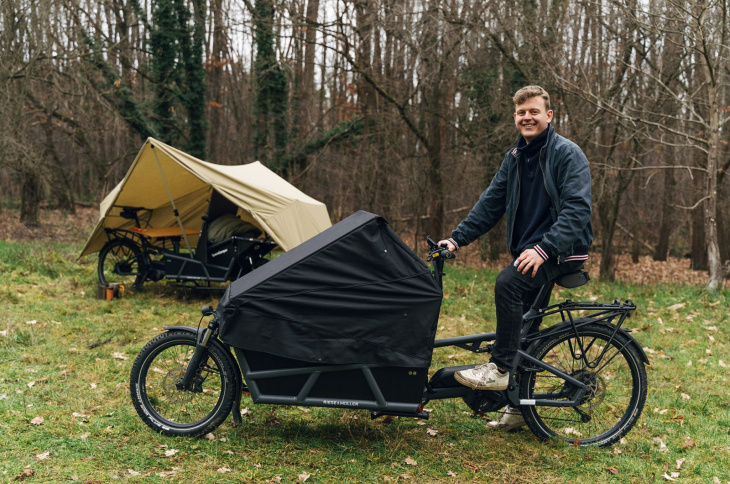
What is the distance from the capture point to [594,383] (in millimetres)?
4043

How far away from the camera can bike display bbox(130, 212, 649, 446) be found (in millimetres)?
3670

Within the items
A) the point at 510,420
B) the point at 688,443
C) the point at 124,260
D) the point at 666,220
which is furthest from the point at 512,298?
the point at 666,220

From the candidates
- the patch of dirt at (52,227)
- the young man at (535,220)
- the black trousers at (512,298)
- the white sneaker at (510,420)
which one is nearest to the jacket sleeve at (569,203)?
the young man at (535,220)

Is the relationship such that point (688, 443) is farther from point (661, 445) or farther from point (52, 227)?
point (52, 227)

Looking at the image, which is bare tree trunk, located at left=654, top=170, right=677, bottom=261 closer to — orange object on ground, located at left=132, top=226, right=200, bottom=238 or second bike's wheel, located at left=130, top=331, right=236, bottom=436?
orange object on ground, located at left=132, top=226, right=200, bottom=238

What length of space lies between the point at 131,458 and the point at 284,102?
1590 centimetres

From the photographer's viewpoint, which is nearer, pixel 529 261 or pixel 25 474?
pixel 25 474

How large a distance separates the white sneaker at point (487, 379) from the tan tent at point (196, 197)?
15.1 feet

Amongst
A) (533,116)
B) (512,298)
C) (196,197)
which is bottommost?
(512,298)

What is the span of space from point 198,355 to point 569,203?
2439mm

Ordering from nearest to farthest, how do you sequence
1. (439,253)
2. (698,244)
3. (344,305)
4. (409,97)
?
1. (344,305)
2. (439,253)
3. (409,97)
4. (698,244)

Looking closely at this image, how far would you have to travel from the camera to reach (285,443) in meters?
3.93

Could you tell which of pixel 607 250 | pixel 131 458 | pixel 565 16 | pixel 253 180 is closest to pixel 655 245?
pixel 607 250

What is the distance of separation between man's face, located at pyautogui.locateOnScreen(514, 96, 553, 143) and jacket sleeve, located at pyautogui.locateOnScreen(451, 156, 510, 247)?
0.41 metres
